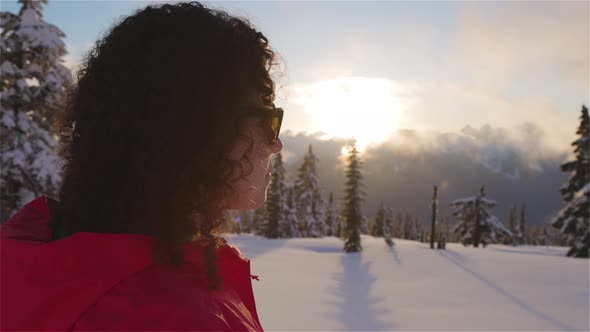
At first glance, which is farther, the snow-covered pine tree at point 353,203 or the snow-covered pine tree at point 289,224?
the snow-covered pine tree at point 289,224

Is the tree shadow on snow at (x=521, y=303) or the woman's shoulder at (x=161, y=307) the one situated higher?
the woman's shoulder at (x=161, y=307)

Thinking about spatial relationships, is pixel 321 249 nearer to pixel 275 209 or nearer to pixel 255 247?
pixel 255 247

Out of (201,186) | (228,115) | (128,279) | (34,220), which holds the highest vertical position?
(228,115)

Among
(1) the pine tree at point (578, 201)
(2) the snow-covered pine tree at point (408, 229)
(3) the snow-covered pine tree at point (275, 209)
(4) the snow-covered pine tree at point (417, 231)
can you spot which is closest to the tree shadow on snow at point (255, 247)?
(3) the snow-covered pine tree at point (275, 209)

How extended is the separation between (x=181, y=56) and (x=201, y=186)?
18.1 inches

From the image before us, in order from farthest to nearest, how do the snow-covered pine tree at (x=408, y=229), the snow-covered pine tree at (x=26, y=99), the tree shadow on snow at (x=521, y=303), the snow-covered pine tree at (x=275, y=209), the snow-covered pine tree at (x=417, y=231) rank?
the snow-covered pine tree at (x=417, y=231) → the snow-covered pine tree at (x=408, y=229) → the snow-covered pine tree at (x=275, y=209) → the snow-covered pine tree at (x=26, y=99) → the tree shadow on snow at (x=521, y=303)

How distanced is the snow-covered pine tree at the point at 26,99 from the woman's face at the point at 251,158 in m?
17.4

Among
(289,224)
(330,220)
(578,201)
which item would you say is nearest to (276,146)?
(578,201)

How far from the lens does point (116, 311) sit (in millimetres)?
1104

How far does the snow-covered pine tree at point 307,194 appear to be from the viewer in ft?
183

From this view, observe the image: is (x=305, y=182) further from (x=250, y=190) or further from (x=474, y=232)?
(x=250, y=190)

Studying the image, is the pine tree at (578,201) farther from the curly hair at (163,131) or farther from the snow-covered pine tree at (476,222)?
the curly hair at (163,131)

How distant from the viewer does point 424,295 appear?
38.0 feet

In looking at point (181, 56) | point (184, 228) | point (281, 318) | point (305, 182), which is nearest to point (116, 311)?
point (184, 228)
